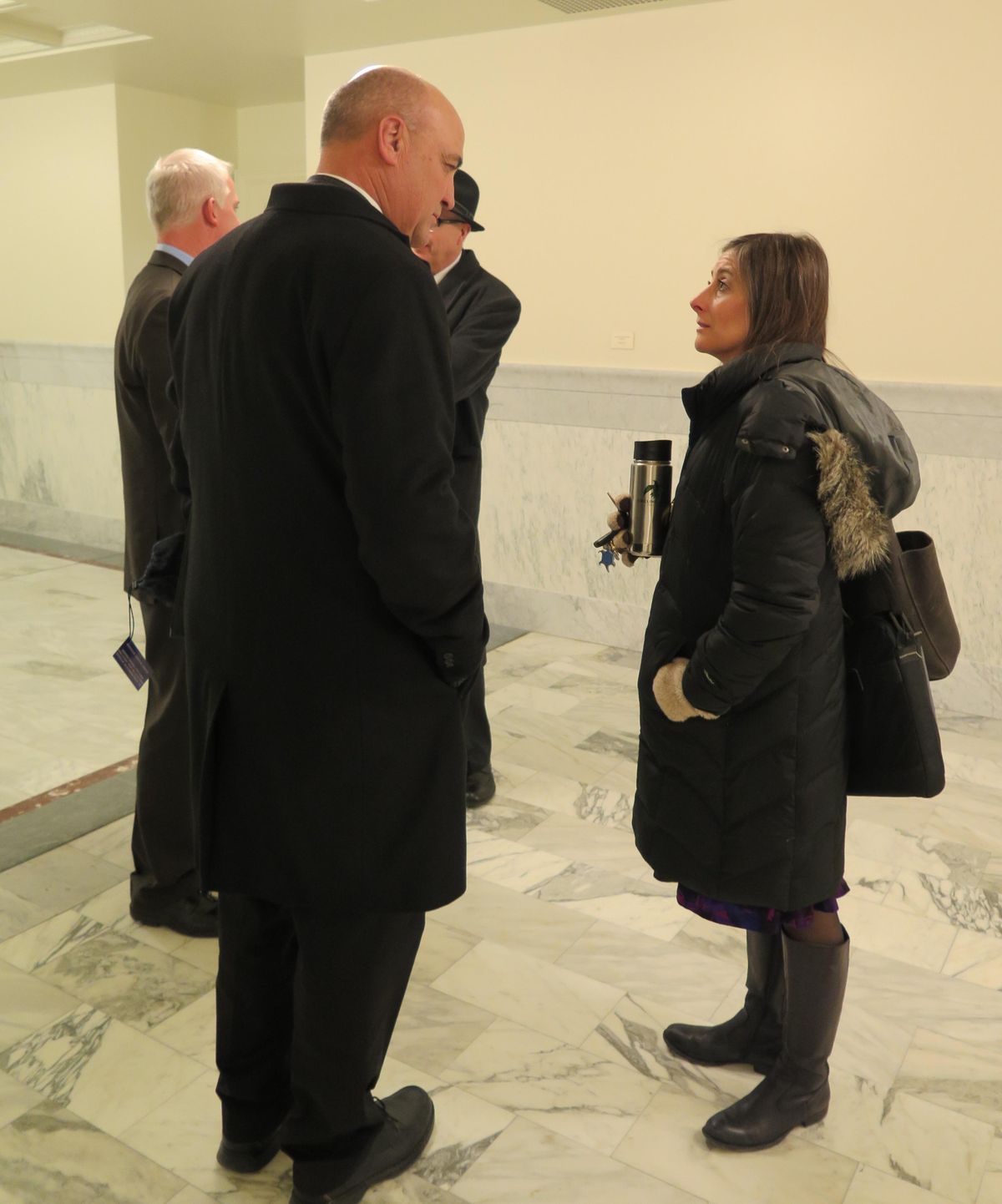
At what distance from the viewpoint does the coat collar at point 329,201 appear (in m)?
1.49

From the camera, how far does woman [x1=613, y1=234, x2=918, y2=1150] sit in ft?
5.69

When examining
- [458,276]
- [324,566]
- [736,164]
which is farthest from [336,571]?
[736,164]

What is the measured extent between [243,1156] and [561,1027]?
2.49 feet

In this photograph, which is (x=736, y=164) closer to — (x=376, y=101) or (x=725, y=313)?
(x=725, y=313)

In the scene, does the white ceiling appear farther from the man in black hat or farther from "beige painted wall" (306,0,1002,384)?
the man in black hat

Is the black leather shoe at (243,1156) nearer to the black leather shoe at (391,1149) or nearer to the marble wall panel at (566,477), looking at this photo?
the black leather shoe at (391,1149)

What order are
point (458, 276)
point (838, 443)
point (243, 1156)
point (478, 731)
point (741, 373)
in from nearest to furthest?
point (838, 443) → point (741, 373) → point (243, 1156) → point (458, 276) → point (478, 731)

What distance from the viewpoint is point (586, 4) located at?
4.66 m

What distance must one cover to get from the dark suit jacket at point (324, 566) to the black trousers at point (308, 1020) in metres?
0.13

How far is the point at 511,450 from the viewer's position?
18.6 feet

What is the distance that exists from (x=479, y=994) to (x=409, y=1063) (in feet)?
0.96

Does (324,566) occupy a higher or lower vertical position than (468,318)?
lower

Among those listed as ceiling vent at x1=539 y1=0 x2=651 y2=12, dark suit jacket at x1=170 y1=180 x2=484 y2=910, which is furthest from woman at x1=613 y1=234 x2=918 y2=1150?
ceiling vent at x1=539 y1=0 x2=651 y2=12

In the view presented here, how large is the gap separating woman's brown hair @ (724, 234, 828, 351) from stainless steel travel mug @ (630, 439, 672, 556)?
0.34 m
